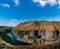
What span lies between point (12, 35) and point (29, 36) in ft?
1.17

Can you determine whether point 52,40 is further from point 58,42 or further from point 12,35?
point 12,35

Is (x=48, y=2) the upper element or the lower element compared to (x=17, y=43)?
upper

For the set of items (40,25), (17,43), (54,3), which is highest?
(54,3)

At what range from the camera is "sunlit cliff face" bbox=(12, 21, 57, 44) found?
4.95 metres

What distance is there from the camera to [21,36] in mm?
4984

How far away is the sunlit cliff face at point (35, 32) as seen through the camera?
495cm

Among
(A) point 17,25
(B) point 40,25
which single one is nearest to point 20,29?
(A) point 17,25

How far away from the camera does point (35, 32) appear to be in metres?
4.96

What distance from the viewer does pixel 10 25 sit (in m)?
5.07

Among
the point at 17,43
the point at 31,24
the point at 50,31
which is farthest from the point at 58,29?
the point at 17,43

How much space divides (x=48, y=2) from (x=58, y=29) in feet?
2.08

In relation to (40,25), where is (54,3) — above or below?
above

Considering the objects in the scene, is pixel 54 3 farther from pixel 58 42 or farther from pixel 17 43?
pixel 17 43

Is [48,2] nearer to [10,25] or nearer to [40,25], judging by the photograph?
[40,25]
